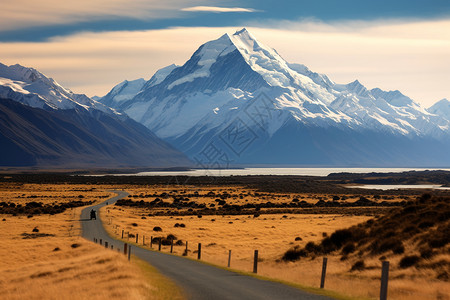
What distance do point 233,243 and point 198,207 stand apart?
5416 centimetres

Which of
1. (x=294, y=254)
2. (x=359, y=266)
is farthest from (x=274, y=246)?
(x=359, y=266)

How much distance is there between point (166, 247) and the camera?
5450cm

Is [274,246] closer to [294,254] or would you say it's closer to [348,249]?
[294,254]

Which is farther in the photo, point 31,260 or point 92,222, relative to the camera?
point 92,222

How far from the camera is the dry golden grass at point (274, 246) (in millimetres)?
28000

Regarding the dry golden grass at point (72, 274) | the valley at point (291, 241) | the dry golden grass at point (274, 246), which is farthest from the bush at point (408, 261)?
the dry golden grass at point (72, 274)

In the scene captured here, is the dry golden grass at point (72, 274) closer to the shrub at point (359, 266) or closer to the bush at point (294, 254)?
the shrub at point (359, 266)

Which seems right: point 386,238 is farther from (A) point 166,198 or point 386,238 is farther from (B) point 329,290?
(A) point 166,198

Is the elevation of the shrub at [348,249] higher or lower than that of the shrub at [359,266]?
higher

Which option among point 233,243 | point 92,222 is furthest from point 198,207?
point 233,243

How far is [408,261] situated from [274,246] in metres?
20.1

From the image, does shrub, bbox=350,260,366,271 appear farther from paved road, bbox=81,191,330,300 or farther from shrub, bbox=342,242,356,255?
paved road, bbox=81,191,330,300

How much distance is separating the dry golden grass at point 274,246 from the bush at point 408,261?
539 millimetres

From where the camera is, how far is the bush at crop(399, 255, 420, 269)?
33688mm
